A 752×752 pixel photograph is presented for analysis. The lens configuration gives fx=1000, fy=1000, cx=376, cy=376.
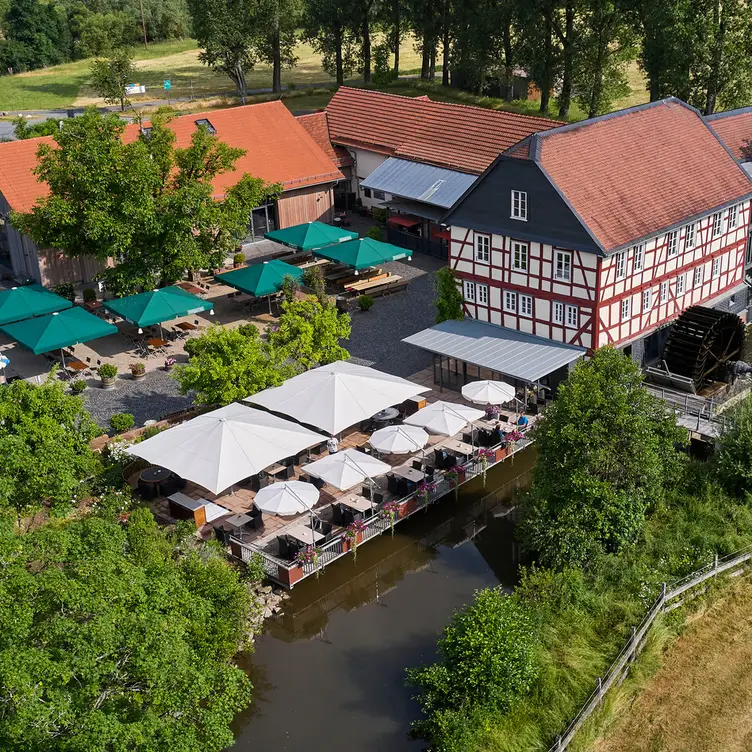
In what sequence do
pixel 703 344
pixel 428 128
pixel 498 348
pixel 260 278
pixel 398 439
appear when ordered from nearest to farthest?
pixel 398 439
pixel 703 344
pixel 498 348
pixel 260 278
pixel 428 128

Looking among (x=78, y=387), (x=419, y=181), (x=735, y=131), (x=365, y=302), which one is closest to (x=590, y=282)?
(x=365, y=302)

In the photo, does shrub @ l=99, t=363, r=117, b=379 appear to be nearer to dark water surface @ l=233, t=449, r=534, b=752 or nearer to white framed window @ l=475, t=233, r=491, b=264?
dark water surface @ l=233, t=449, r=534, b=752

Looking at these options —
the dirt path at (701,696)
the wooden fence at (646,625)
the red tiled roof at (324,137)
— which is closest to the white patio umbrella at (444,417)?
the wooden fence at (646,625)

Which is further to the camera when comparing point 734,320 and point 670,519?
point 734,320

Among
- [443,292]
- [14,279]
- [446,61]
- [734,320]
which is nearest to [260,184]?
[443,292]

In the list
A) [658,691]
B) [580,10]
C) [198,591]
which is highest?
[580,10]

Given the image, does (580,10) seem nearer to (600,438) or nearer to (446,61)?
(446,61)

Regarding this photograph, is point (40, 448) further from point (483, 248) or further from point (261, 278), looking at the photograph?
point (483, 248)
